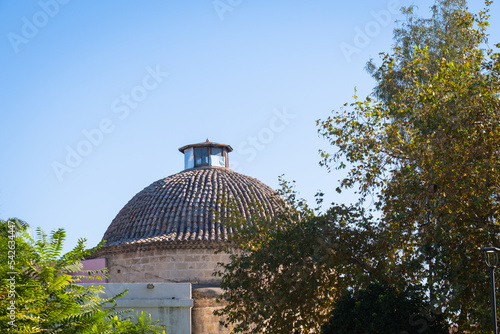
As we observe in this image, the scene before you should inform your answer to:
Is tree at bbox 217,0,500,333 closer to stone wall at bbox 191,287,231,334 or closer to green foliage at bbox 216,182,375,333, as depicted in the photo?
green foliage at bbox 216,182,375,333

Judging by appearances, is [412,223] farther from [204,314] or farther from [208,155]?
[208,155]

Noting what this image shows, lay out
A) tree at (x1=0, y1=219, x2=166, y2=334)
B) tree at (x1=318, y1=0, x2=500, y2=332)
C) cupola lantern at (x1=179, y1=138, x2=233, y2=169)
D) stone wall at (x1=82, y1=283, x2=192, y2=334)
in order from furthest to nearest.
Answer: cupola lantern at (x1=179, y1=138, x2=233, y2=169) → stone wall at (x1=82, y1=283, x2=192, y2=334) → tree at (x1=318, y1=0, x2=500, y2=332) → tree at (x1=0, y1=219, x2=166, y2=334)

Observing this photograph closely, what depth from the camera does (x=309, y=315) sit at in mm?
13523

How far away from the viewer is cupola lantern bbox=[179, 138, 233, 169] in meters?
25.2

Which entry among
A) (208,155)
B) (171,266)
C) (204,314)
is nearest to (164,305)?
(204,314)

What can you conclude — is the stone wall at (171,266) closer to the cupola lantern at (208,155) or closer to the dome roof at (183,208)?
the dome roof at (183,208)

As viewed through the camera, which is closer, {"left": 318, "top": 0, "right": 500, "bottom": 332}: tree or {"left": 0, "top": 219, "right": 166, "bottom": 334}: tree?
{"left": 0, "top": 219, "right": 166, "bottom": 334}: tree

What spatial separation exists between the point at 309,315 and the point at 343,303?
1396 mm

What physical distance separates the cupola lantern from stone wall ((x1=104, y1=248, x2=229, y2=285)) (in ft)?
17.8

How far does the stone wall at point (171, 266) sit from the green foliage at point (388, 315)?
895cm

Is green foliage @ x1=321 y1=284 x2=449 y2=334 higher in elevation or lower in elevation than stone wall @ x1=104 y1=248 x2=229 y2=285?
lower

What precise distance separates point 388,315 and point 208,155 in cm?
1464

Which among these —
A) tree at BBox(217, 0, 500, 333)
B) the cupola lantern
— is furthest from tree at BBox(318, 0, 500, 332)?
the cupola lantern

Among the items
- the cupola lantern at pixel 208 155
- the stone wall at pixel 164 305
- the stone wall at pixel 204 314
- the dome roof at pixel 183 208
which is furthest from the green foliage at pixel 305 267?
the cupola lantern at pixel 208 155
